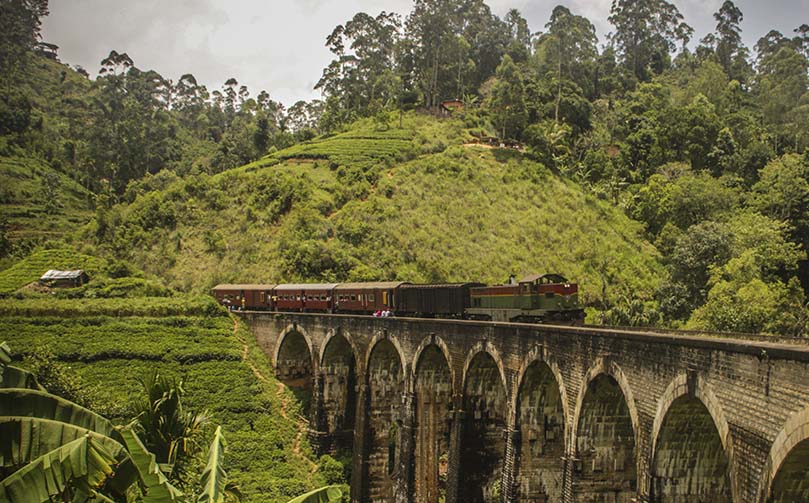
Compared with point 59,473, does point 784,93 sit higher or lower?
higher

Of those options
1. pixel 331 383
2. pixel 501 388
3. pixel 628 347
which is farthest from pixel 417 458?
pixel 628 347

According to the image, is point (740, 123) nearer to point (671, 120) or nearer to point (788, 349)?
point (671, 120)

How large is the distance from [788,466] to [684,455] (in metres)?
3.69

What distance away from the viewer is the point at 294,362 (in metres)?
39.8

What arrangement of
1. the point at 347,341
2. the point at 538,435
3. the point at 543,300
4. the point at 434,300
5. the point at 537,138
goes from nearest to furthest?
the point at 538,435
the point at 543,300
the point at 434,300
the point at 347,341
the point at 537,138

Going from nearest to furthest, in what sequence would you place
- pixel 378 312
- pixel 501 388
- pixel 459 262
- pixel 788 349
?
pixel 788 349, pixel 501 388, pixel 378 312, pixel 459 262

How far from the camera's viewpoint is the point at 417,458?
1075 inches

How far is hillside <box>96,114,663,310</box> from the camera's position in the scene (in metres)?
51.1

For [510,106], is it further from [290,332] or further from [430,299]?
[430,299]

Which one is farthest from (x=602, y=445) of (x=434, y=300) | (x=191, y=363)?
(x=191, y=363)

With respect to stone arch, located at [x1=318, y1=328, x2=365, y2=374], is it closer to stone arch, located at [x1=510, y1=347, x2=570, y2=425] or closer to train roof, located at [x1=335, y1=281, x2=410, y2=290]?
train roof, located at [x1=335, y1=281, x2=410, y2=290]

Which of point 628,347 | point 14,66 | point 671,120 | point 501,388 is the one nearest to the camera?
point 628,347

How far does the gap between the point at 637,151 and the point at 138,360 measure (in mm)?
48503

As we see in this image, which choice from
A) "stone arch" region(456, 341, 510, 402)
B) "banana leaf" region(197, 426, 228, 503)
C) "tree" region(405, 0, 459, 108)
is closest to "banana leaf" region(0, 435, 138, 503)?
"banana leaf" region(197, 426, 228, 503)
